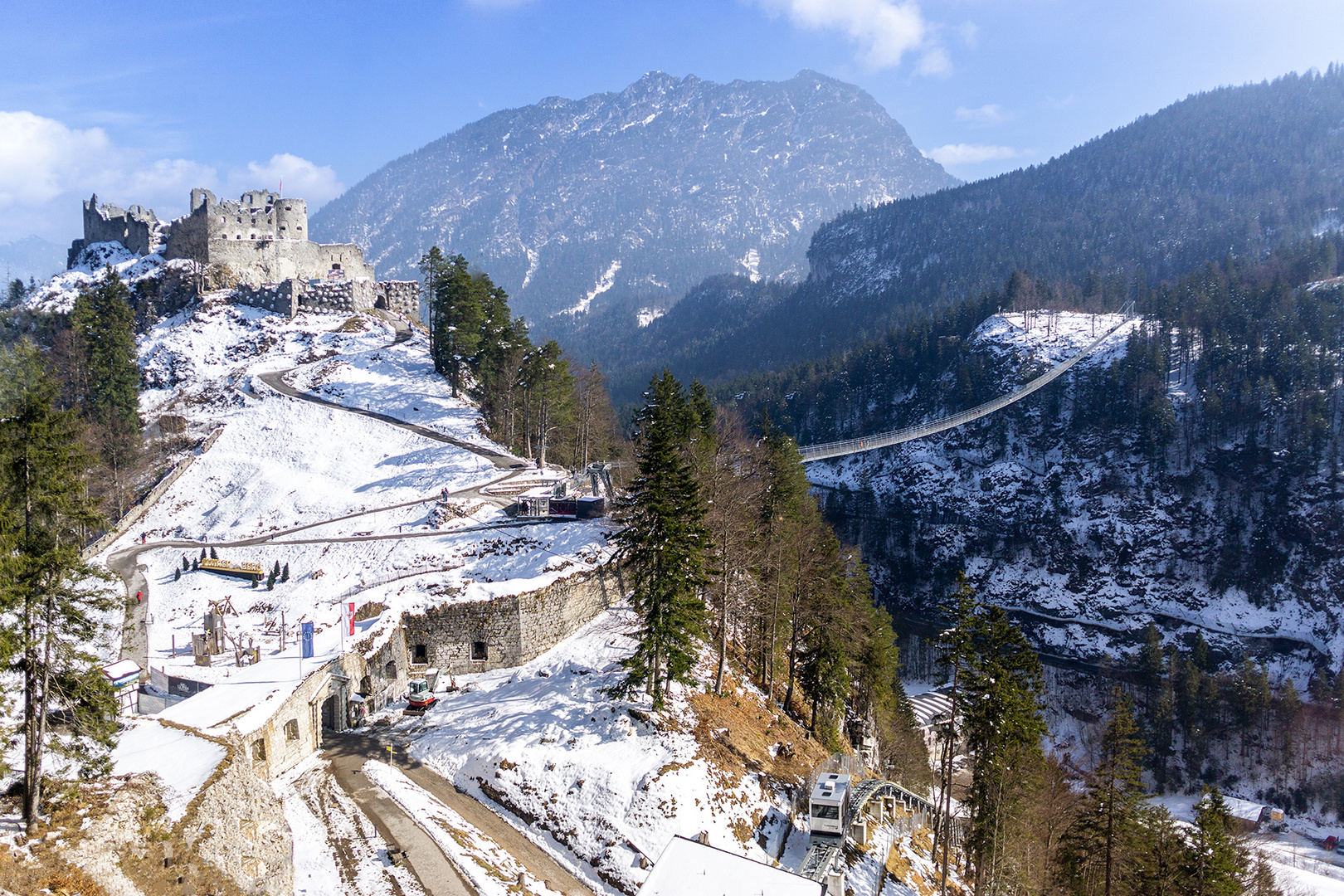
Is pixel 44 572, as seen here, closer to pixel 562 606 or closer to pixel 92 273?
pixel 562 606

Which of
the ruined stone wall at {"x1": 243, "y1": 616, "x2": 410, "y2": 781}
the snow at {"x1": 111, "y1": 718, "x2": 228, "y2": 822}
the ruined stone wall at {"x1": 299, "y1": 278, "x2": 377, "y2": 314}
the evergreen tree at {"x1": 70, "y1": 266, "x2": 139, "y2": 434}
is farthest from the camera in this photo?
the ruined stone wall at {"x1": 299, "y1": 278, "x2": 377, "y2": 314}

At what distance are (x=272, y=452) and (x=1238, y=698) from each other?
319ft

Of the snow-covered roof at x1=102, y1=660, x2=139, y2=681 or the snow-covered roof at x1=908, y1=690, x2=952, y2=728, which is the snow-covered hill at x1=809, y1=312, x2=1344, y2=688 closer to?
the snow-covered roof at x1=908, y1=690, x2=952, y2=728

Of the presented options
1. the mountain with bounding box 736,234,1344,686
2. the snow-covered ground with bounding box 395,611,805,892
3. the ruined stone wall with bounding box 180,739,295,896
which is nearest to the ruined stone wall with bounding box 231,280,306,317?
the snow-covered ground with bounding box 395,611,805,892

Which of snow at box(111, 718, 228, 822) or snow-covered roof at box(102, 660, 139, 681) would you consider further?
snow-covered roof at box(102, 660, 139, 681)

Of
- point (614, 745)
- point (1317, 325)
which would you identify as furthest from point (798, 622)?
point (1317, 325)

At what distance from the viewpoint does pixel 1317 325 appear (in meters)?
116

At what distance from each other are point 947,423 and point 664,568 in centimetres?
9026

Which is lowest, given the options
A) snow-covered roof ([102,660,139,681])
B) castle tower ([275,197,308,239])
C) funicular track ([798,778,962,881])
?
funicular track ([798,778,962,881])

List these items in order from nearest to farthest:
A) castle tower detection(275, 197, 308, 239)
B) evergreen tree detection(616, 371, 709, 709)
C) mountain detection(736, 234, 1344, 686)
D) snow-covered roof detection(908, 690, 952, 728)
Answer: evergreen tree detection(616, 371, 709, 709)
snow-covered roof detection(908, 690, 952, 728)
castle tower detection(275, 197, 308, 239)
mountain detection(736, 234, 1344, 686)

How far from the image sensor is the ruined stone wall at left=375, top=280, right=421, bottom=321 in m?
92.9

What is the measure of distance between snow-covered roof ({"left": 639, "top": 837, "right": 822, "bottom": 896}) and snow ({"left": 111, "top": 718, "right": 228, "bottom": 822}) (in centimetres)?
1209

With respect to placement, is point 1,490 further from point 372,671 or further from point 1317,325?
point 1317,325

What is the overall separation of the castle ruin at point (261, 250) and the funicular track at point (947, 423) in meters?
55.3
